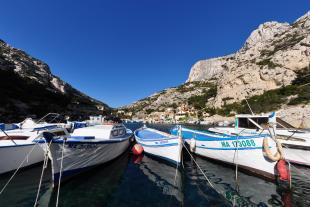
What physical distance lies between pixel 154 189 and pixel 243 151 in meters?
6.28

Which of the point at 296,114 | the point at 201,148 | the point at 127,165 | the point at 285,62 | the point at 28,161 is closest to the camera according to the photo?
the point at 28,161

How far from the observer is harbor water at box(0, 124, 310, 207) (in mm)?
8164

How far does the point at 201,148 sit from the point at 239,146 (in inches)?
171

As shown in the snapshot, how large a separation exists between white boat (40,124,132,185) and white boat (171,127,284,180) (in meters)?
7.28

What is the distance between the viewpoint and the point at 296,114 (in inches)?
1713

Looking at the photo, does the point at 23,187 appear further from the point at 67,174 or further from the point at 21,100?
the point at 21,100

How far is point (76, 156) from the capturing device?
10547 millimetres

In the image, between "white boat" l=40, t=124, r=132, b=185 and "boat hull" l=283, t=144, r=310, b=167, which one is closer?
"white boat" l=40, t=124, r=132, b=185

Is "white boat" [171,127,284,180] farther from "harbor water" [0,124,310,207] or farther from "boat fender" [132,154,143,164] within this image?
"boat fender" [132,154,143,164]

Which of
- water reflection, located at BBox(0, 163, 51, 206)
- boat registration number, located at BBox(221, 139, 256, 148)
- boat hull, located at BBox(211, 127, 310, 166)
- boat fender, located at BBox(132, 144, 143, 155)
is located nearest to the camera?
water reflection, located at BBox(0, 163, 51, 206)

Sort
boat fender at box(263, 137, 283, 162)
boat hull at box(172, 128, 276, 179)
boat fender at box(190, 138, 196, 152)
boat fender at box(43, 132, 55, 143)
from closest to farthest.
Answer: boat fender at box(43, 132, 55, 143) < boat fender at box(263, 137, 283, 162) < boat hull at box(172, 128, 276, 179) < boat fender at box(190, 138, 196, 152)

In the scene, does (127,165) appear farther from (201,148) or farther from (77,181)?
(201,148)

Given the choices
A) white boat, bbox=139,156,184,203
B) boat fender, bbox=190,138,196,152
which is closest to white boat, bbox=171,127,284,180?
boat fender, bbox=190,138,196,152

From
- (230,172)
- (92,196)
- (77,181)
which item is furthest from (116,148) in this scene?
(230,172)
